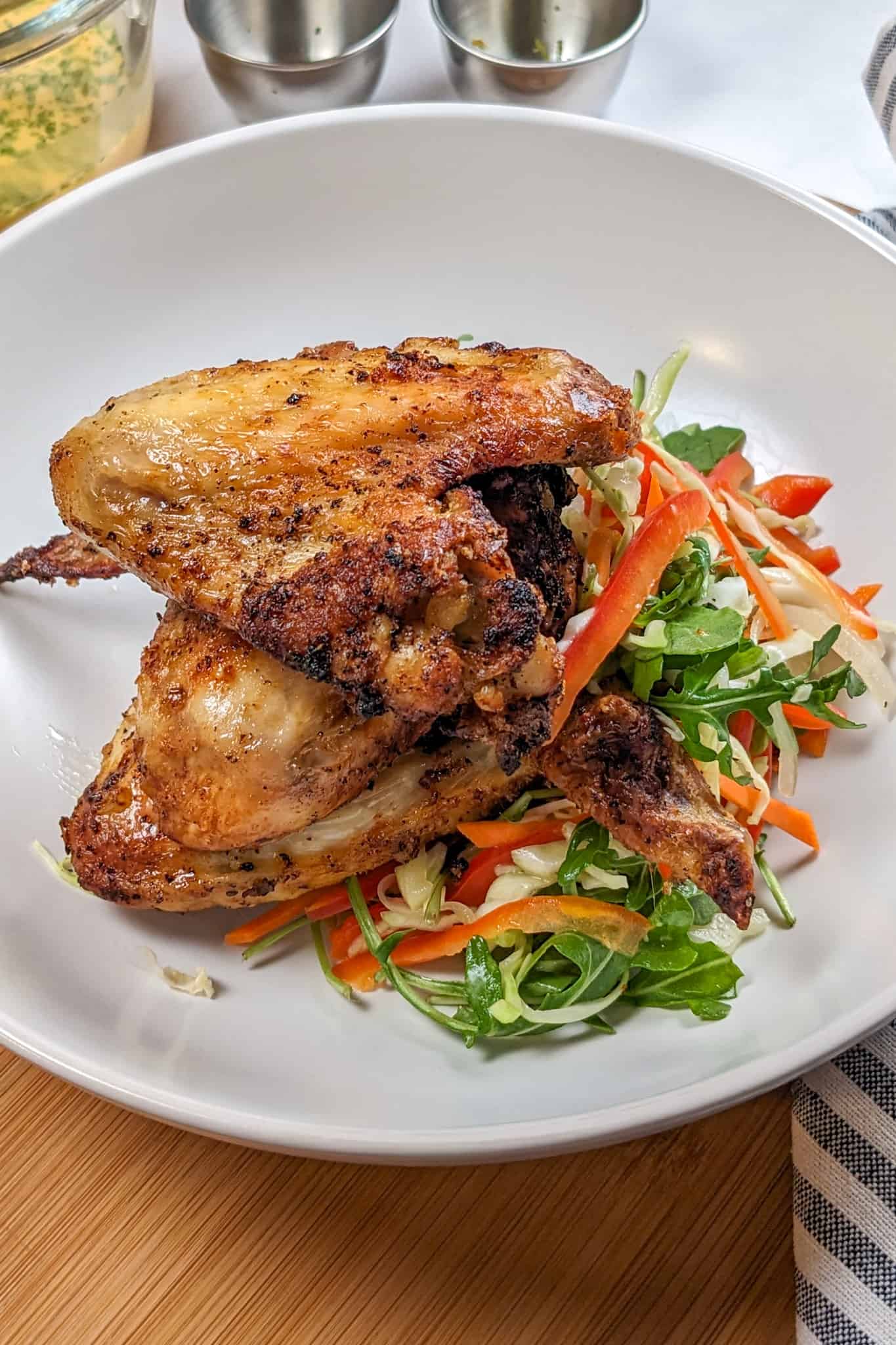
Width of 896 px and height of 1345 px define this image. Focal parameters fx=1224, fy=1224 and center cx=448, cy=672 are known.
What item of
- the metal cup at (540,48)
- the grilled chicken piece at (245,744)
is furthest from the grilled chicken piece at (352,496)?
the metal cup at (540,48)

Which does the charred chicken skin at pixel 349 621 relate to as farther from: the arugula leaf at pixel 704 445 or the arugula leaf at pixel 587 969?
the arugula leaf at pixel 704 445

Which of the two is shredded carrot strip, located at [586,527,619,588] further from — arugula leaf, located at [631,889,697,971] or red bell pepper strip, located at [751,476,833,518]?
arugula leaf, located at [631,889,697,971]

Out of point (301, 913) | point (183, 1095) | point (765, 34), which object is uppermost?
point (765, 34)

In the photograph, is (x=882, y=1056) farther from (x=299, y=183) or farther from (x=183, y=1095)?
(x=299, y=183)

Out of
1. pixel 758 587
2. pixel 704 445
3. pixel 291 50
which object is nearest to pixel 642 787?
pixel 758 587

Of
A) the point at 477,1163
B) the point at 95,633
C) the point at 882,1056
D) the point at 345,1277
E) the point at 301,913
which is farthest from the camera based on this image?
Answer: the point at 95,633

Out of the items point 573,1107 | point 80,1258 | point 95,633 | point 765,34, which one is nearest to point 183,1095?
point 80,1258

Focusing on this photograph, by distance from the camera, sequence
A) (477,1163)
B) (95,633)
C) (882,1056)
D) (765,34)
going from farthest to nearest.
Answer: (765,34)
(95,633)
(882,1056)
(477,1163)

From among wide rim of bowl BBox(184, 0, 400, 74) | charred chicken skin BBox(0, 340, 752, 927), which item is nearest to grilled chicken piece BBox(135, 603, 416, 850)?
charred chicken skin BBox(0, 340, 752, 927)
